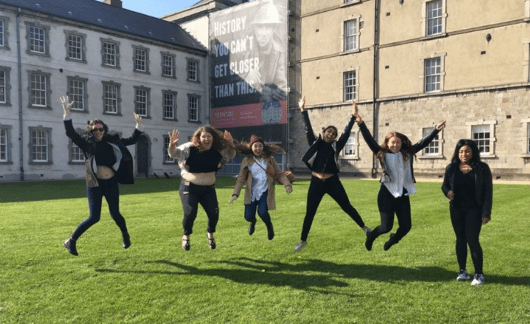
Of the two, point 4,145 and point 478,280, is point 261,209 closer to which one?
point 478,280

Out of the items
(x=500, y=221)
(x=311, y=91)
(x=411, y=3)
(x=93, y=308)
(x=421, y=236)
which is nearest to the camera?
(x=93, y=308)

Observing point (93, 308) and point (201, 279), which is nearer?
point (93, 308)

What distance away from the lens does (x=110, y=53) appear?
31984mm

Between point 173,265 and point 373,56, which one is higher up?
point 373,56

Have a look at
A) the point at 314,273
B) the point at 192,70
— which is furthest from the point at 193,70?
the point at 314,273

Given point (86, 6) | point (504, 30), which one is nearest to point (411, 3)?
point (504, 30)

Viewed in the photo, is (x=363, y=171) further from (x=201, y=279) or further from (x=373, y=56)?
(x=201, y=279)

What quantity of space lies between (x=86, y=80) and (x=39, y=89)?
3149 millimetres

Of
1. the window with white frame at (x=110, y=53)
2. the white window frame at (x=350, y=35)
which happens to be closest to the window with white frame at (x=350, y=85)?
the white window frame at (x=350, y=35)

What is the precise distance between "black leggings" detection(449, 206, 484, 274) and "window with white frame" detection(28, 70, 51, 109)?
2834cm

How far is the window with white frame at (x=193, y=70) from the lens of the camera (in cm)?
3700

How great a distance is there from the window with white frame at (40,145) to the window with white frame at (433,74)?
23.8 meters

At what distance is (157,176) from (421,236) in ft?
89.7

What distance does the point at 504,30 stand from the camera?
79.8 ft
